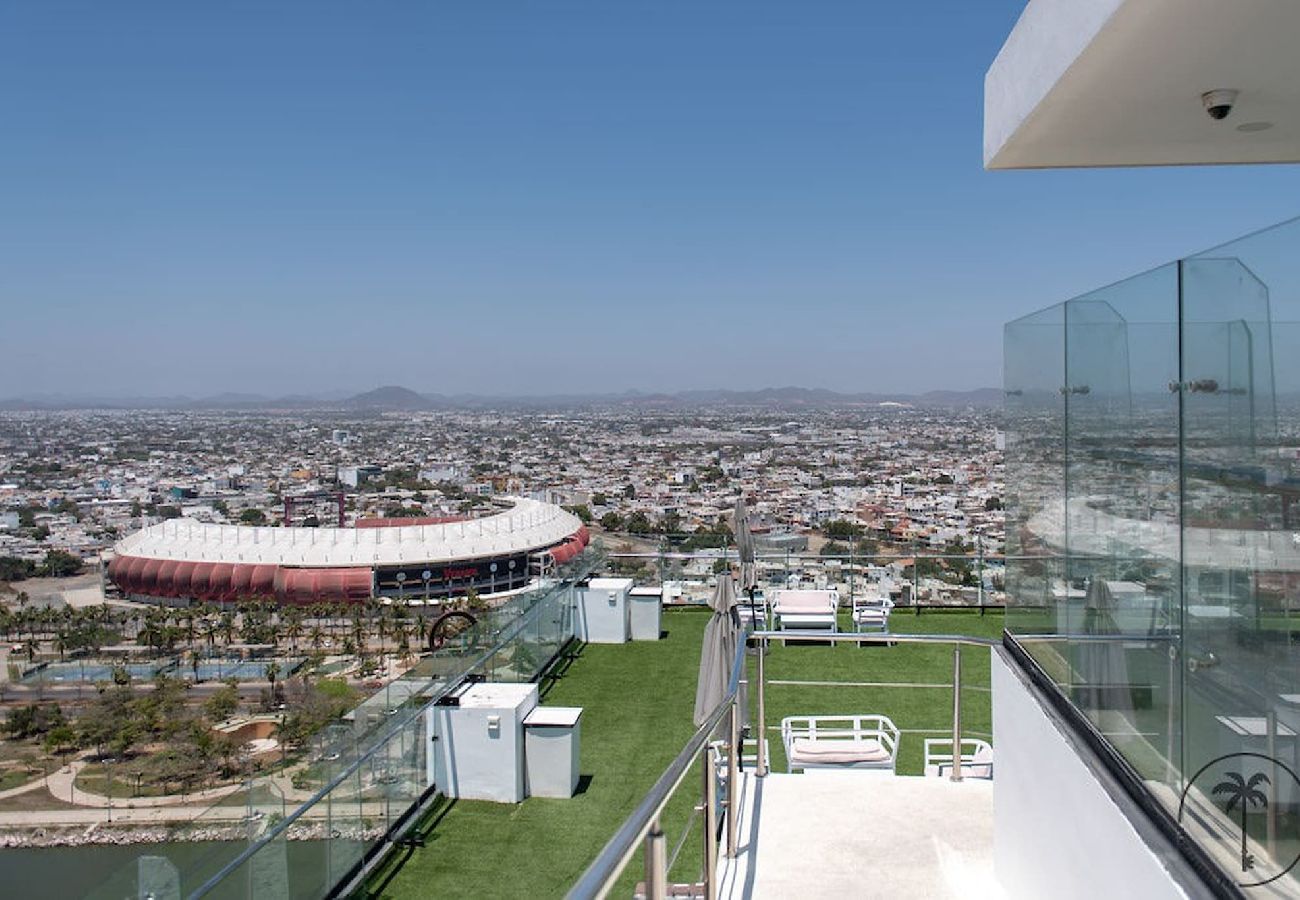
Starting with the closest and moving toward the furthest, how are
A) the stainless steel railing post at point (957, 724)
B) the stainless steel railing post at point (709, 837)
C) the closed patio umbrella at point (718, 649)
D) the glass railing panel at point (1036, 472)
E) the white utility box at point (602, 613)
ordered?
1. the stainless steel railing post at point (709, 837)
2. the glass railing panel at point (1036, 472)
3. the stainless steel railing post at point (957, 724)
4. the closed patio umbrella at point (718, 649)
5. the white utility box at point (602, 613)

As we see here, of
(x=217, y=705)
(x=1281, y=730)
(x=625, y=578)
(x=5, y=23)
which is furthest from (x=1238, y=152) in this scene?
(x=5, y=23)

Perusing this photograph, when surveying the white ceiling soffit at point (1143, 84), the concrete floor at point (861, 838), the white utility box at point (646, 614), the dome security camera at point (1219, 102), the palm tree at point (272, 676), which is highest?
the white ceiling soffit at point (1143, 84)

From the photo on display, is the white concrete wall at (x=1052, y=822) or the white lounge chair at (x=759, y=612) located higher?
the white concrete wall at (x=1052, y=822)

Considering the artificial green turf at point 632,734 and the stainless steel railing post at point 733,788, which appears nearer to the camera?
the stainless steel railing post at point 733,788

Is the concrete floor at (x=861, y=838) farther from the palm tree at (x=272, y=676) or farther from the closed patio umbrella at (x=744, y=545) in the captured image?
the palm tree at (x=272, y=676)

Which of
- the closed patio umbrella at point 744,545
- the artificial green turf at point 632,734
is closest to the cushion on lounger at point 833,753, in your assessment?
the artificial green turf at point 632,734

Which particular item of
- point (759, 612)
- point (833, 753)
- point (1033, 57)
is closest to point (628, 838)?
point (1033, 57)
